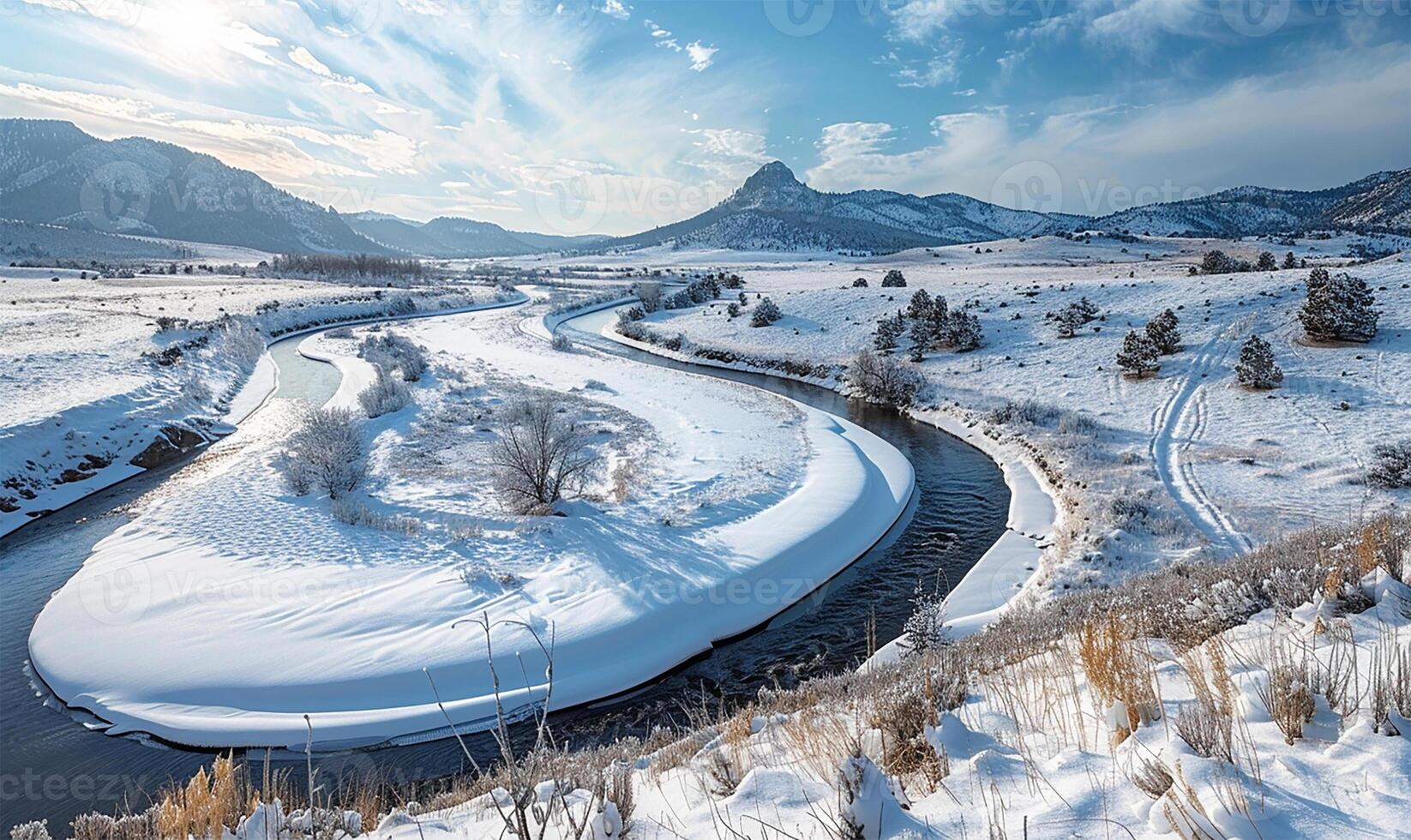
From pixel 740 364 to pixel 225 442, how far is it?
24.7 meters

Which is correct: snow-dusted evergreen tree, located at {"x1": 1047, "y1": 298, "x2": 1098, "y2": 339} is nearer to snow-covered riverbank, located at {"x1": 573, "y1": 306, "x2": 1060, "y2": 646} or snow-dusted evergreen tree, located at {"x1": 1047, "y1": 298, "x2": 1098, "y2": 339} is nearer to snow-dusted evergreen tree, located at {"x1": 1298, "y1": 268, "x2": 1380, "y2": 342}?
snow-dusted evergreen tree, located at {"x1": 1298, "y1": 268, "x2": 1380, "y2": 342}

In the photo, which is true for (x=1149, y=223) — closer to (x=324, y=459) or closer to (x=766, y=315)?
(x=766, y=315)

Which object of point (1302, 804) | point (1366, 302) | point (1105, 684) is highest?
point (1366, 302)

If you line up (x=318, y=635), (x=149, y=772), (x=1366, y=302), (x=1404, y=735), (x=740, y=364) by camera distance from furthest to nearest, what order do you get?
(x=740, y=364) < (x=1366, y=302) < (x=318, y=635) < (x=149, y=772) < (x=1404, y=735)

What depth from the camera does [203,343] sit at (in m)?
32.2

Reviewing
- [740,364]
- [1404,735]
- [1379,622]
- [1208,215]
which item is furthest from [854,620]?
[1208,215]

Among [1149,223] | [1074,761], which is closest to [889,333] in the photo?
[1074,761]

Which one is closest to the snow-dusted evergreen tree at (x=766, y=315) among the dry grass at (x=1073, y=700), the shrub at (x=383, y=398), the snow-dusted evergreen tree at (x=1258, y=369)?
the shrub at (x=383, y=398)

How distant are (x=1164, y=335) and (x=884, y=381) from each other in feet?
38.1

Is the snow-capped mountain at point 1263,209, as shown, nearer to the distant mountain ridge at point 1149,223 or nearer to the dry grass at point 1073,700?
the distant mountain ridge at point 1149,223

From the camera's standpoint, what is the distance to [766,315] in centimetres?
4522

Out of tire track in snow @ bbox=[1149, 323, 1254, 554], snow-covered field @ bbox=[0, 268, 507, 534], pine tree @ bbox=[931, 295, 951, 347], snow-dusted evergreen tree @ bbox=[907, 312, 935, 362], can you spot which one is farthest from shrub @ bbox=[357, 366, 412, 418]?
pine tree @ bbox=[931, 295, 951, 347]

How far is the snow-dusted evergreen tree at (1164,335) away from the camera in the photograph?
27.7 m

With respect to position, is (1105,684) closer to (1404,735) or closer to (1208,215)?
(1404,735)
